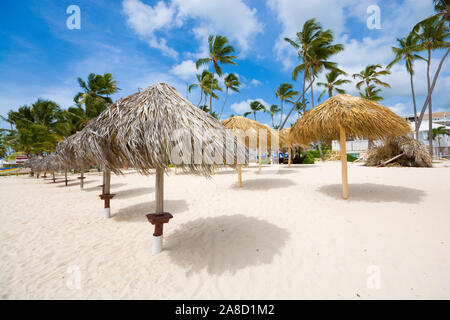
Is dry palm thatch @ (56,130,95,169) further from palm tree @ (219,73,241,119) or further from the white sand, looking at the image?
palm tree @ (219,73,241,119)

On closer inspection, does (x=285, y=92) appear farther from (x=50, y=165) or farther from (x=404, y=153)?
(x=50, y=165)

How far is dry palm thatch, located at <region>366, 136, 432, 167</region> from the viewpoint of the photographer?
11.3 metres

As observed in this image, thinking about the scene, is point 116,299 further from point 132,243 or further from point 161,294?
point 132,243

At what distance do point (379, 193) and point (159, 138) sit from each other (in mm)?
7006

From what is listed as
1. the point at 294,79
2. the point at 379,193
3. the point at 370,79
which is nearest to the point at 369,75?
the point at 370,79

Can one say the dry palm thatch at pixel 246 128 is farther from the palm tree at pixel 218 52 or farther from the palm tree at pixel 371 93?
the palm tree at pixel 371 93

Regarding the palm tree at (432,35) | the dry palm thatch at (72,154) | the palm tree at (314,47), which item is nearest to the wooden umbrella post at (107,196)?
the dry palm thatch at (72,154)

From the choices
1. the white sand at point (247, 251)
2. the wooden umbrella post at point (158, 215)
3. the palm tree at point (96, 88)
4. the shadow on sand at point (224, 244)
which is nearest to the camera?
the white sand at point (247, 251)

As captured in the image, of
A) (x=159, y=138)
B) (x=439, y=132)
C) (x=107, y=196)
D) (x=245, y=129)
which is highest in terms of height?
(x=439, y=132)

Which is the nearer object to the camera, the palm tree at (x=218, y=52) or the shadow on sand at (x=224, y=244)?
the shadow on sand at (x=224, y=244)

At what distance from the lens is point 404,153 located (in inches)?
465

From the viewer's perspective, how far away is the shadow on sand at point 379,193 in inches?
206

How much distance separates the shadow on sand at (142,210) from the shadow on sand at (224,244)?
138cm

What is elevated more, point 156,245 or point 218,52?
point 218,52
